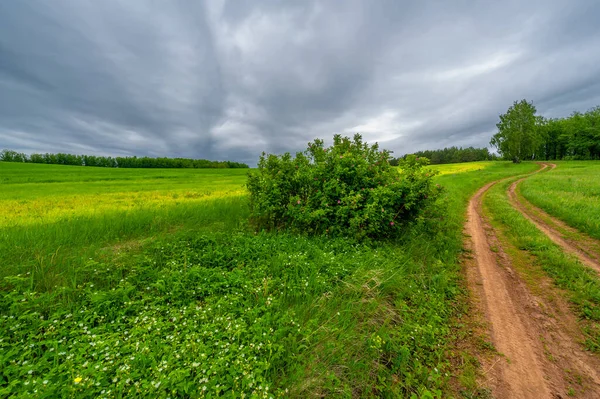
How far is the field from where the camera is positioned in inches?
86.4

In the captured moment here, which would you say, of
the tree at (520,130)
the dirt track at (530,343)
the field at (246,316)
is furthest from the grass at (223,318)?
the tree at (520,130)

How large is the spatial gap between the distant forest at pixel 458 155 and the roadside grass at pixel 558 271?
98.7 metres

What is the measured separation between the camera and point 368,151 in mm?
7707

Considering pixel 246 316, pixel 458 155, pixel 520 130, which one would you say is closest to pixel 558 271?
pixel 246 316

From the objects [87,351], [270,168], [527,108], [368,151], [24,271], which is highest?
[527,108]

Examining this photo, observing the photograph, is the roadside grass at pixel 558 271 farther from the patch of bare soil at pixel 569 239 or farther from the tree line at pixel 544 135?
the tree line at pixel 544 135

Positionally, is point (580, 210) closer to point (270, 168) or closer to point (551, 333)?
point (551, 333)

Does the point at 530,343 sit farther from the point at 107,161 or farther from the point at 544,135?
the point at 107,161

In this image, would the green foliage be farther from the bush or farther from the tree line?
the bush

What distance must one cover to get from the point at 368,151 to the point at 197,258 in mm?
6166

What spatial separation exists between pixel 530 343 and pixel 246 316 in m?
3.95

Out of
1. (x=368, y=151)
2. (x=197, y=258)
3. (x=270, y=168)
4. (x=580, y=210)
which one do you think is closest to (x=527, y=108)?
(x=580, y=210)

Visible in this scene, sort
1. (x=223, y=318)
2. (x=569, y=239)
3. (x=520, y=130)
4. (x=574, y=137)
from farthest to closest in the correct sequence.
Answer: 1. (x=574, y=137)
2. (x=520, y=130)
3. (x=569, y=239)
4. (x=223, y=318)

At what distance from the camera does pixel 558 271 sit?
190 inches
